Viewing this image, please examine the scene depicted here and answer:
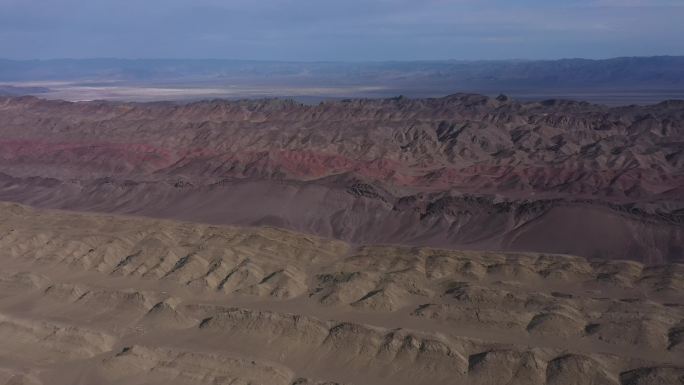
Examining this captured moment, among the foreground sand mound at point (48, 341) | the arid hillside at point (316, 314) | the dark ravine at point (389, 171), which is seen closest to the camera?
the arid hillside at point (316, 314)

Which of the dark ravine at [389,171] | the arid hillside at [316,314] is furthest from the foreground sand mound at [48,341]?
the dark ravine at [389,171]

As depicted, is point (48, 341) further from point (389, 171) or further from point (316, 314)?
point (389, 171)

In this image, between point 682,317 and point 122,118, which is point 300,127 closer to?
point 122,118

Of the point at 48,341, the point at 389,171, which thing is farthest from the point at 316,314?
the point at 389,171

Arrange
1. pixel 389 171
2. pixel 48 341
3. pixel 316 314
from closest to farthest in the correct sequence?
1. pixel 48 341
2. pixel 316 314
3. pixel 389 171

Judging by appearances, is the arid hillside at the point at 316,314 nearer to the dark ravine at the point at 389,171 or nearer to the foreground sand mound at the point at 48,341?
the foreground sand mound at the point at 48,341

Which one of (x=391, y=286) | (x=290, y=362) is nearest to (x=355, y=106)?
(x=391, y=286)
